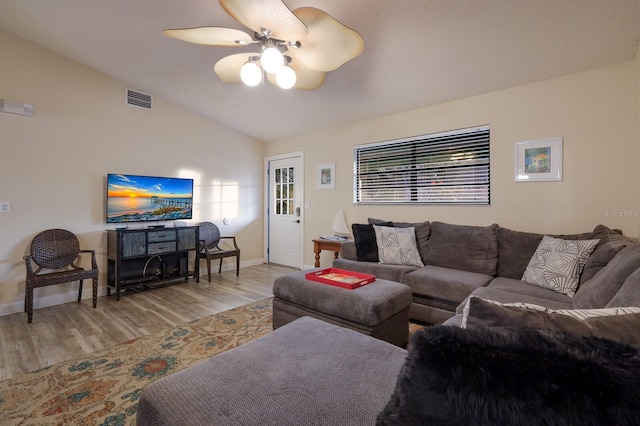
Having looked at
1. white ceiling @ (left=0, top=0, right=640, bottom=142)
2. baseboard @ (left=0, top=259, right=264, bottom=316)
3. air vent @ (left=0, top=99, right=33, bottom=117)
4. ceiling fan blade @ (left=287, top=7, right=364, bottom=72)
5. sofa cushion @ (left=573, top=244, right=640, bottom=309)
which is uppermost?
white ceiling @ (left=0, top=0, right=640, bottom=142)

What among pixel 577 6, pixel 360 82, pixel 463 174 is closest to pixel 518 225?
pixel 463 174

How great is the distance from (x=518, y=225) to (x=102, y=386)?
3.74 meters

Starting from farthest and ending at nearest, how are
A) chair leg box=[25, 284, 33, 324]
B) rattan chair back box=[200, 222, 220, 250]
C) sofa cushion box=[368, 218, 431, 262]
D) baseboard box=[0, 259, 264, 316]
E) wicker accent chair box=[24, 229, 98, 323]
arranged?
1. rattan chair back box=[200, 222, 220, 250]
2. sofa cushion box=[368, 218, 431, 262]
3. baseboard box=[0, 259, 264, 316]
4. wicker accent chair box=[24, 229, 98, 323]
5. chair leg box=[25, 284, 33, 324]

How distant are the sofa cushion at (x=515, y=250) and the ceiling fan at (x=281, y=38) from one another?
2186 millimetres

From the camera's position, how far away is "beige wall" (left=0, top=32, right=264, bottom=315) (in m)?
3.05

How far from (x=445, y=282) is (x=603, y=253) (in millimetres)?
1047

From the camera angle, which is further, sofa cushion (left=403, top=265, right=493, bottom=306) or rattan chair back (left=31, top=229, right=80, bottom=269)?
rattan chair back (left=31, top=229, right=80, bottom=269)

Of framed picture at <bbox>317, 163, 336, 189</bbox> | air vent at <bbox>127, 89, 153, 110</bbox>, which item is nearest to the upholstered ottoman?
framed picture at <bbox>317, 163, 336, 189</bbox>

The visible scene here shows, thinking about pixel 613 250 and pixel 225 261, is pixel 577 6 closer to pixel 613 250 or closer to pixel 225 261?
pixel 613 250

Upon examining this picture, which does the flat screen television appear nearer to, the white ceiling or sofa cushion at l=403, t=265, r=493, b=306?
the white ceiling

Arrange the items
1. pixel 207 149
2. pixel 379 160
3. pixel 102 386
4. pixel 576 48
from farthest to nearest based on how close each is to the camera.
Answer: pixel 207 149
pixel 379 160
pixel 576 48
pixel 102 386

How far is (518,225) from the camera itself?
3025 millimetres

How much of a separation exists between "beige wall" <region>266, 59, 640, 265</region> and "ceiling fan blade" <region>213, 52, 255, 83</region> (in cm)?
224

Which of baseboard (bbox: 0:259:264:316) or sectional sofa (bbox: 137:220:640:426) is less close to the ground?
sectional sofa (bbox: 137:220:640:426)
